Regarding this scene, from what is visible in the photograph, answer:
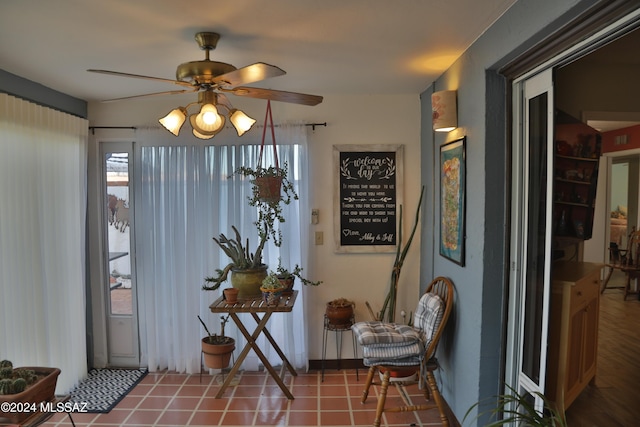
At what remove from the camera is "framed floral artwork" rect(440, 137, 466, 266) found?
2.53 metres

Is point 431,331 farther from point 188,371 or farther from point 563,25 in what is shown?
point 188,371

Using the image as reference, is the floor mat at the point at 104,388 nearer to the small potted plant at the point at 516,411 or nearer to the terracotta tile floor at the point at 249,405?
the terracotta tile floor at the point at 249,405

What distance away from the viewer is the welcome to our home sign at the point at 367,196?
3.55m

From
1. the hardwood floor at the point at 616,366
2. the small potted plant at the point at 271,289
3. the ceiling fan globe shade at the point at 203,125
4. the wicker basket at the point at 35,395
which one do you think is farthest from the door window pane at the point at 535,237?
the wicker basket at the point at 35,395

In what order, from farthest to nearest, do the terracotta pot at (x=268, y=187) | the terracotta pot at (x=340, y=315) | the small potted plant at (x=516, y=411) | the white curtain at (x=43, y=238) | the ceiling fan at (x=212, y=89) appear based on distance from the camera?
the terracotta pot at (x=340, y=315) → the terracotta pot at (x=268, y=187) → the white curtain at (x=43, y=238) → the ceiling fan at (x=212, y=89) → the small potted plant at (x=516, y=411)

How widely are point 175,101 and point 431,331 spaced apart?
2722 millimetres

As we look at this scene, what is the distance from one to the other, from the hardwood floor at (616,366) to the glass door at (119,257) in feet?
11.0

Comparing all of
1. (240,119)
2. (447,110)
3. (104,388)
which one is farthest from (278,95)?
(104,388)

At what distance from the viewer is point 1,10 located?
187 centimetres

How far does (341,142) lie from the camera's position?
11.8 feet

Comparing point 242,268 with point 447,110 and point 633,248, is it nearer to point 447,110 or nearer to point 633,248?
point 447,110

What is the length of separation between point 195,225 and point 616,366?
116 inches

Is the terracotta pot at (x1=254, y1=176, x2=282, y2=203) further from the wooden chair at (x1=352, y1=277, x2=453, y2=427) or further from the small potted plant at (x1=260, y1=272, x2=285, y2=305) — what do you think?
the wooden chair at (x1=352, y1=277, x2=453, y2=427)

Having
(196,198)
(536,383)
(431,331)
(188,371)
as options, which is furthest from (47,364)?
(536,383)
